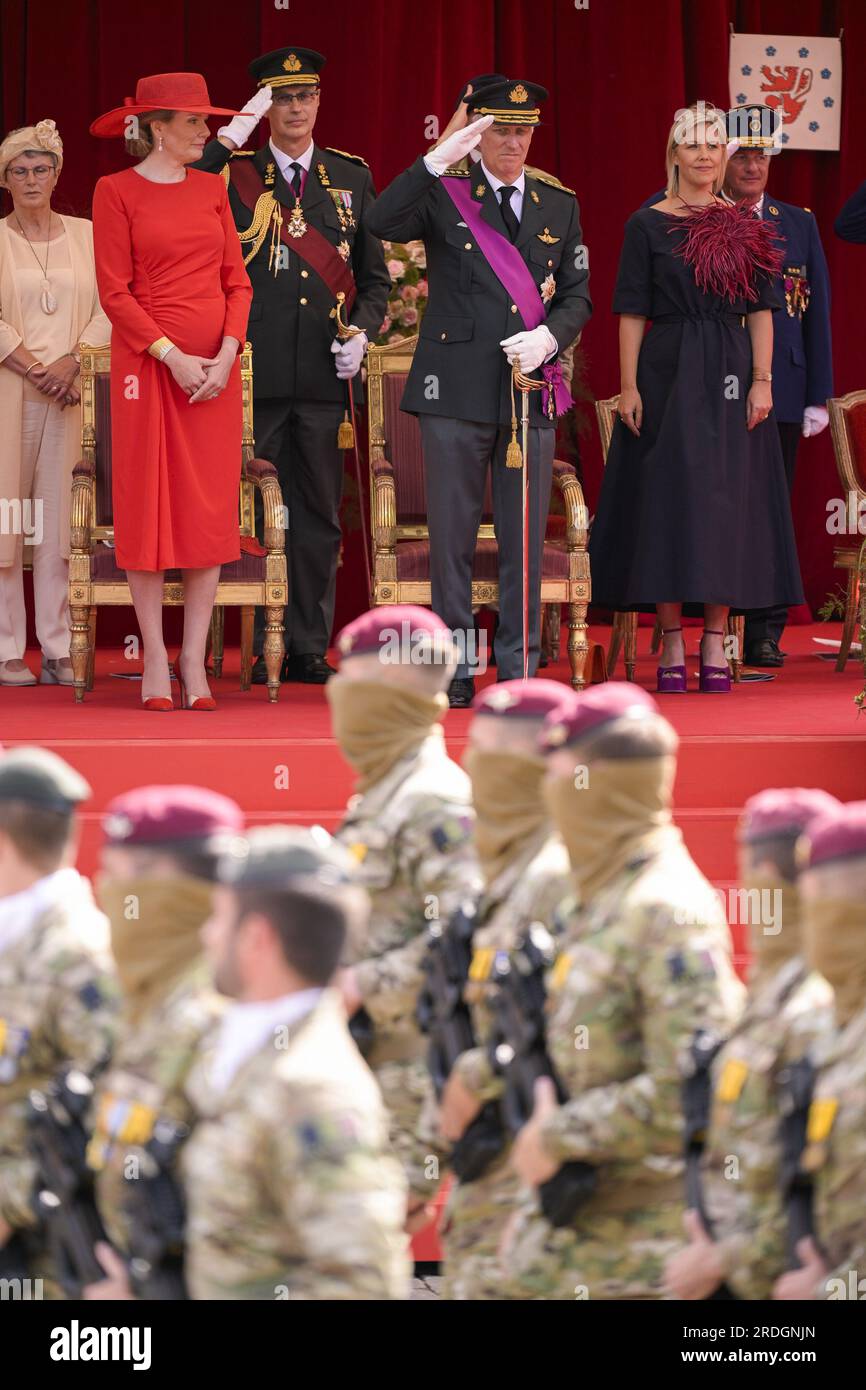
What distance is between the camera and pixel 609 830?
2.30 metres

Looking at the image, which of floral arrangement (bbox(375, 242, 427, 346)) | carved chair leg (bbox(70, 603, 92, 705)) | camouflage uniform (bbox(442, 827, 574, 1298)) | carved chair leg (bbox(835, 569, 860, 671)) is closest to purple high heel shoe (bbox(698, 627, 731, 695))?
carved chair leg (bbox(835, 569, 860, 671))

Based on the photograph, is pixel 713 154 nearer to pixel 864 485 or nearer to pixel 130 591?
pixel 864 485

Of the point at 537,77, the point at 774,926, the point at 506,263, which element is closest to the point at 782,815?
the point at 774,926

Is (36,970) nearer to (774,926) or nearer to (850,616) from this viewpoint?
(774,926)

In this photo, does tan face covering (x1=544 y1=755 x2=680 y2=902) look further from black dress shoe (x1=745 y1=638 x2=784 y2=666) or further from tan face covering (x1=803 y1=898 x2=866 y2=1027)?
black dress shoe (x1=745 y1=638 x2=784 y2=666)

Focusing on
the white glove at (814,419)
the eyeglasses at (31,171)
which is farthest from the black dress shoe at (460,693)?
the eyeglasses at (31,171)

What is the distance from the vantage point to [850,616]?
22.4 ft

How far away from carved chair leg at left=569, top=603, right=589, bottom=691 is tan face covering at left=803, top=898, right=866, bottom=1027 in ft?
12.5

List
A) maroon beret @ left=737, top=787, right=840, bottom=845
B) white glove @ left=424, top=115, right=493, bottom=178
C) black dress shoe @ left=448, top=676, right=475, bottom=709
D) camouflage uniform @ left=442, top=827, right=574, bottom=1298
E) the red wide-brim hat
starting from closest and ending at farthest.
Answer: maroon beret @ left=737, top=787, right=840, bottom=845 < camouflage uniform @ left=442, top=827, right=574, bottom=1298 < white glove @ left=424, top=115, right=493, bottom=178 < the red wide-brim hat < black dress shoe @ left=448, top=676, right=475, bottom=709

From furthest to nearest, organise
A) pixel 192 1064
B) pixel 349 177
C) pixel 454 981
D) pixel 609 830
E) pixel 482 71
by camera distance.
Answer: pixel 482 71 < pixel 349 177 < pixel 454 981 < pixel 609 830 < pixel 192 1064

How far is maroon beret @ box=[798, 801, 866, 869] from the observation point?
2.03 metres

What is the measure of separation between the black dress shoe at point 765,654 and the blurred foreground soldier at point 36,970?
4793 millimetres
